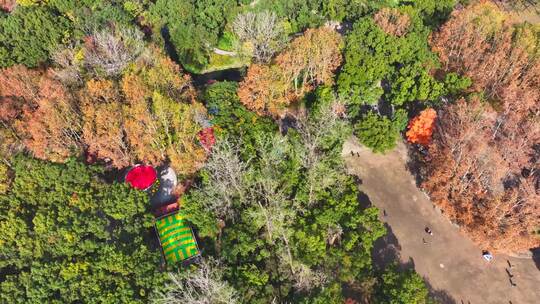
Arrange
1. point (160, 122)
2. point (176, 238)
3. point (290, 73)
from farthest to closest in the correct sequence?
1. point (290, 73)
2. point (160, 122)
3. point (176, 238)

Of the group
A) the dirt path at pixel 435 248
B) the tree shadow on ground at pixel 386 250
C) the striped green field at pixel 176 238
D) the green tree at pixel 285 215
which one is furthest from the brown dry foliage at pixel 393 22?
the striped green field at pixel 176 238

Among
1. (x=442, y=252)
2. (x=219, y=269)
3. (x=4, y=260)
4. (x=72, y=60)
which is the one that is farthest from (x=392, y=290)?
(x=72, y=60)

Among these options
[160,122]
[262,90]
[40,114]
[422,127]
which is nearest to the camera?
[40,114]

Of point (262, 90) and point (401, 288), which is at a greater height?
point (262, 90)

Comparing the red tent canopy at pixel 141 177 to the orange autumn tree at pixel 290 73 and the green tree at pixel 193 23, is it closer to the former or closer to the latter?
the orange autumn tree at pixel 290 73

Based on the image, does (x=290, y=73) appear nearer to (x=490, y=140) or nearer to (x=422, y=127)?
(x=422, y=127)

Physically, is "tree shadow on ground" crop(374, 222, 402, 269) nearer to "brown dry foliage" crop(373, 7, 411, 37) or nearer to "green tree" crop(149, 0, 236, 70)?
"brown dry foliage" crop(373, 7, 411, 37)

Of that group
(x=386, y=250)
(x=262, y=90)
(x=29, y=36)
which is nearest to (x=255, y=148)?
(x=262, y=90)
